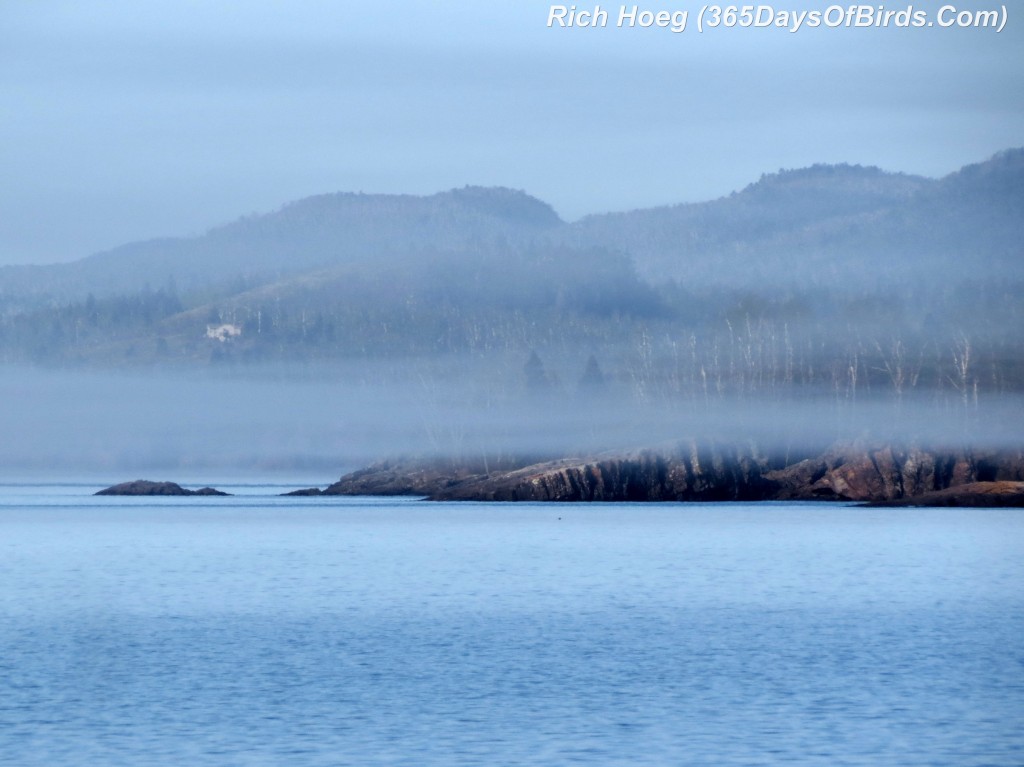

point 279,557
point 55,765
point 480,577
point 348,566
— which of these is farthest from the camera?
point 279,557

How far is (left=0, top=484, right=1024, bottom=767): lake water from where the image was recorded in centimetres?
4619

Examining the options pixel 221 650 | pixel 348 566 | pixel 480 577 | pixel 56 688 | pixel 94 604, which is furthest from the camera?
pixel 348 566

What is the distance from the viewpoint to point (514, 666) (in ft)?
214

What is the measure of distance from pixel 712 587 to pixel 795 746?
66.9m

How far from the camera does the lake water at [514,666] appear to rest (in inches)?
1818

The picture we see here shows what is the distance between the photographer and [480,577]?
124m

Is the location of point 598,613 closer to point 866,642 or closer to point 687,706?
point 866,642

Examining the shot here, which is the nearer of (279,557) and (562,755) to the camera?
(562,755)

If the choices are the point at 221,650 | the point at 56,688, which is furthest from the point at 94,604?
the point at 56,688

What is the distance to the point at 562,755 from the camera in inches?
1747

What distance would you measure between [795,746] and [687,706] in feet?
28.8

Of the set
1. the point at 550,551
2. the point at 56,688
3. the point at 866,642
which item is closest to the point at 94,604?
the point at 56,688

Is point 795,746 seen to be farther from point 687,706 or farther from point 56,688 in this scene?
point 56,688

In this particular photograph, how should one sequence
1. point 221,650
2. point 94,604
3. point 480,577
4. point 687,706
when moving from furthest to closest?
point 480,577 → point 94,604 → point 221,650 → point 687,706
